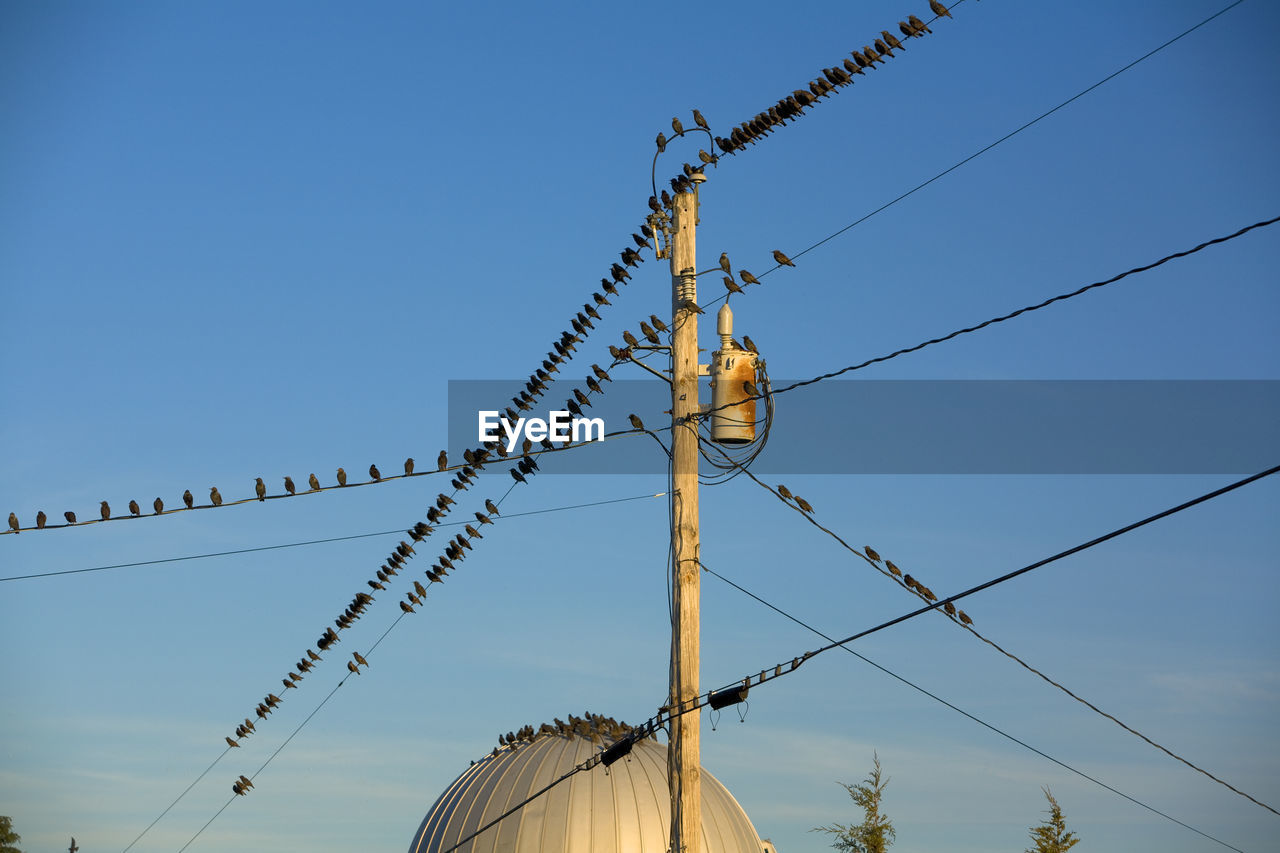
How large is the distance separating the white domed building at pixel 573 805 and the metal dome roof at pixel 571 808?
0.02m

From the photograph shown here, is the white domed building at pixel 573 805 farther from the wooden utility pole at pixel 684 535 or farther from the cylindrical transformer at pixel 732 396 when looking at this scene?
the cylindrical transformer at pixel 732 396

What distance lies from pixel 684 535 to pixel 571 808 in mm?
11712

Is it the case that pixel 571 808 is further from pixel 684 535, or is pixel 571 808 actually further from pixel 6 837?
pixel 6 837

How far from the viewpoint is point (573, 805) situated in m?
25.9

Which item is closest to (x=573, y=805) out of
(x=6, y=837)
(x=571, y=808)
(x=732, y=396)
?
(x=571, y=808)

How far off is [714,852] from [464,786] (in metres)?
5.38

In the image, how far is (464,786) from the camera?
2862 cm

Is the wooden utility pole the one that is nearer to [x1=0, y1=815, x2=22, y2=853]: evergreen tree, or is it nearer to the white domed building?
the white domed building

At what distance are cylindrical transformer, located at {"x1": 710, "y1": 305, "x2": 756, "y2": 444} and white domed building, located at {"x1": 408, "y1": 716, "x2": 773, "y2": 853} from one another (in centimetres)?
1066

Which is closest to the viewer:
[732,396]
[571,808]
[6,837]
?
[732,396]

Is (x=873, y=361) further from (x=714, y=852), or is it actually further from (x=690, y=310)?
(x=714, y=852)

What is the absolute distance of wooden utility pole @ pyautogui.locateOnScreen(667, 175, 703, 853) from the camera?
50.7 ft

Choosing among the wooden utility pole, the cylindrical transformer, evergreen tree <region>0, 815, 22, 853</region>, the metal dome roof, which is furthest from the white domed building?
evergreen tree <region>0, 815, 22, 853</region>

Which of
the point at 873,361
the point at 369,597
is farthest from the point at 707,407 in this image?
the point at 369,597
